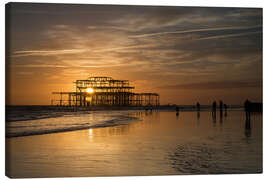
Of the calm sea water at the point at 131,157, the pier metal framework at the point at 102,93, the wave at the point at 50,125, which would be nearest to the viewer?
the calm sea water at the point at 131,157

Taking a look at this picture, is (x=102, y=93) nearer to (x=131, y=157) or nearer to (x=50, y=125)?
(x=50, y=125)

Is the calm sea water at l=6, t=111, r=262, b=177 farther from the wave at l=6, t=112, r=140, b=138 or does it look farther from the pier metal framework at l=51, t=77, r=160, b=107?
the pier metal framework at l=51, t=77, r=160, b=107

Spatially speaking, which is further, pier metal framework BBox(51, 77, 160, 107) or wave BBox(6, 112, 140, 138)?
pier metal framework BBox(51, 77, 160, 107)

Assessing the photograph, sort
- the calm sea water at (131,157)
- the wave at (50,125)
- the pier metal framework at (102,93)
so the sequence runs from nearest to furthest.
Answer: the calm sea water at (131,157) → the wave at (50,125) → the pier metal framework at (102,93)

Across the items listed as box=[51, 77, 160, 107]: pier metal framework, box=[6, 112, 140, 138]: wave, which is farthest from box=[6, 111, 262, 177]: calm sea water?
box=[51, 77, 160, 107]: pier metal framework

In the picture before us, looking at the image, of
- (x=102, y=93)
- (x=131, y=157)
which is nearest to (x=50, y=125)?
(x=131, y=157)

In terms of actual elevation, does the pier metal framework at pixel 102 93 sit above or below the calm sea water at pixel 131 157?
above

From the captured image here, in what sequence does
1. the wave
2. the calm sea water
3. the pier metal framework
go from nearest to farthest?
the calm sea water
the wave
the pier metal framework

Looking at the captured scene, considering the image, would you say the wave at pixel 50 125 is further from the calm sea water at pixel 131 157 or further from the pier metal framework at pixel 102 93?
the pier metal framework at pixel 102 93

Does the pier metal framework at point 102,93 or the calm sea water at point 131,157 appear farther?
the pier metal framework at point 102,93

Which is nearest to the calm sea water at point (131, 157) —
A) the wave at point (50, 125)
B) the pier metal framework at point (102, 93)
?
the wave at point (50, 125)

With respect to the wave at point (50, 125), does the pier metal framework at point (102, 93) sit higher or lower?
higher

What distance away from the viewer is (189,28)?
927cm

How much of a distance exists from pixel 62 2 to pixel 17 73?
204 centimetres
